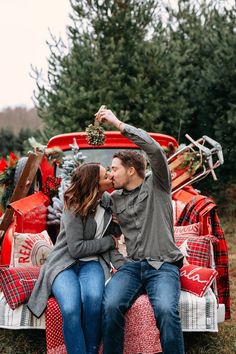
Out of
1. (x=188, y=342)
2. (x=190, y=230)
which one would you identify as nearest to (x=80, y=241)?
(x=190, y=230)

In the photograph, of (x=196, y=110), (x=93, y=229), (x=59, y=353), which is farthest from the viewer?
(x=196, y=110)

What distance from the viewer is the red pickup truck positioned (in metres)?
3.46

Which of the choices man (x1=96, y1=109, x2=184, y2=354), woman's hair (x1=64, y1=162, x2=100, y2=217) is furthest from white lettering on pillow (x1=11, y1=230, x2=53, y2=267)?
man (x1=96, y1=109, x2=184, y2=354)

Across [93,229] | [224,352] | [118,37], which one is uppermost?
[118,37]

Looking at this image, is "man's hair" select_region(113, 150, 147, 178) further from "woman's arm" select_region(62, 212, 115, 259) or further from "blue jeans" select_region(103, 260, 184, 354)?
"blue jeans" select_region(103, 260, 184, 354)

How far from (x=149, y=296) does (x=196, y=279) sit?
0.40 m

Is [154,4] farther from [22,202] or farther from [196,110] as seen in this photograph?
[22,202]

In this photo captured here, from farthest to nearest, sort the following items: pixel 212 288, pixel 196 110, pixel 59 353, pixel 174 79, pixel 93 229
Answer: pixel 196 110, pixel 174 79, pixel 212 288, pixel 93 229, pixel 59 353

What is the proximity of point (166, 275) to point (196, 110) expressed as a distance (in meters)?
7.67

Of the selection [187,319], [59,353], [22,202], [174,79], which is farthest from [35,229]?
[174,79]

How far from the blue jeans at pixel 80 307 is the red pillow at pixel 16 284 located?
214mm

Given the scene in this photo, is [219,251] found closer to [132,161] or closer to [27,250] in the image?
[132,161]

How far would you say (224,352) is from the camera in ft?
13.1

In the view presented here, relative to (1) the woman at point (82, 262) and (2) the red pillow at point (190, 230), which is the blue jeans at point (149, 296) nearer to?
(1) the woman at point (82, 262)
